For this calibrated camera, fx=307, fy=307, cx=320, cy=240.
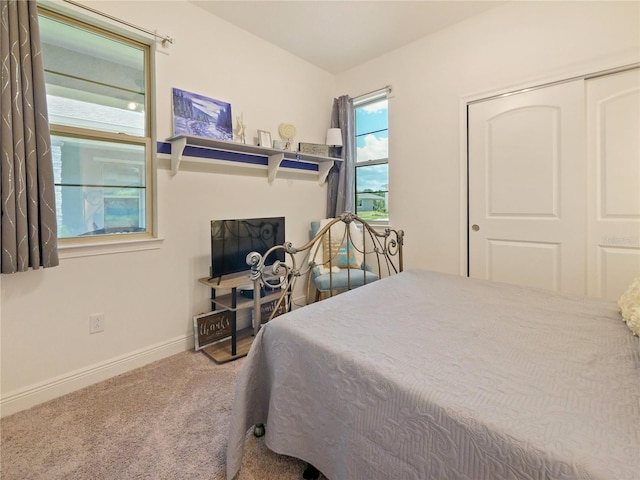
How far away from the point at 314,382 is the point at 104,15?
2.53 metres

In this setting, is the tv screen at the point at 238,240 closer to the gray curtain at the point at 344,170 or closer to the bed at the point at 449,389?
the gray curtain at the point at 344,170

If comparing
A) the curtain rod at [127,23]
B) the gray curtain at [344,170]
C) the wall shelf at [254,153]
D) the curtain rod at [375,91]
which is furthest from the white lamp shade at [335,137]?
the curtain rod at [127,23]

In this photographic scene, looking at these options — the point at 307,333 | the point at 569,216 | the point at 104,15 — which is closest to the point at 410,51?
the point at 569,216

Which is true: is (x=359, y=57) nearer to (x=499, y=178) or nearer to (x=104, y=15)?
(x=499, y=178)

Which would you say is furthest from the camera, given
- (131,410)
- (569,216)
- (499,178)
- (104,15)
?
(499,178)

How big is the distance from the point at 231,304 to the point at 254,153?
1.39 metres

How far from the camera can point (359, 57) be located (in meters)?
3.26

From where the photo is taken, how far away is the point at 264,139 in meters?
2.85

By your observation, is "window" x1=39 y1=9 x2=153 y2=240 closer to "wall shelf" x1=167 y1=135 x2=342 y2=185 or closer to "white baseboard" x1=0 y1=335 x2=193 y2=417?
"wall shelf" x1=167 y1=135 x2=342 y2=185

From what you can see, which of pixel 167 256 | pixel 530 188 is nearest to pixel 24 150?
pixel 167 256

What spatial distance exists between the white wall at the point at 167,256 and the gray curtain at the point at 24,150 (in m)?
0.21

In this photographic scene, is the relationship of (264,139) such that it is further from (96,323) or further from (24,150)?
(96,323)

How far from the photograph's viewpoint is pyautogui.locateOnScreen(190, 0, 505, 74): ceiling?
2461 mm

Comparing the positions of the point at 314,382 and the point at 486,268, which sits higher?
the point at 486,268
